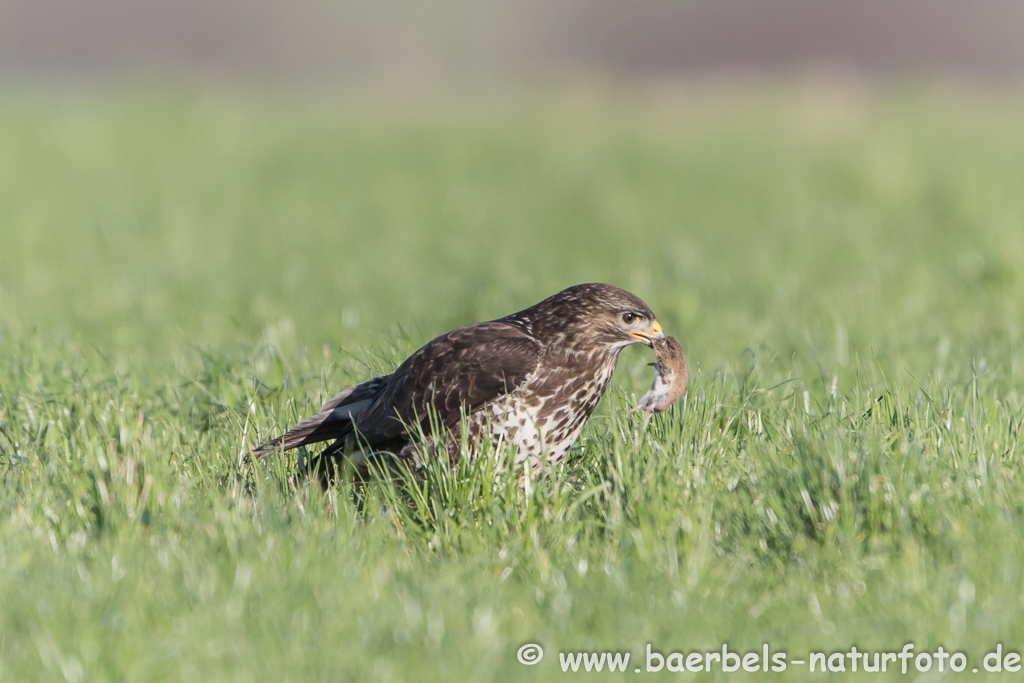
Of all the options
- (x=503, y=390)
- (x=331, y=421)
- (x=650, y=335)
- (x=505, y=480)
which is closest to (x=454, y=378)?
(x=503, y=390)

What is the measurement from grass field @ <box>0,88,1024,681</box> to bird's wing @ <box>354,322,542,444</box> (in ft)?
0.94

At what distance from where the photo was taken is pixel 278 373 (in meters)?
5.44

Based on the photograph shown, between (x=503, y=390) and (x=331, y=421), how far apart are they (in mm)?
801

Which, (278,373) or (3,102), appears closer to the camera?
(278,373)

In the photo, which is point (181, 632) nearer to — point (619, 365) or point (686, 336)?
point (619, 365)

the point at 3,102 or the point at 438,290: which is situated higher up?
→ the point at 3,102

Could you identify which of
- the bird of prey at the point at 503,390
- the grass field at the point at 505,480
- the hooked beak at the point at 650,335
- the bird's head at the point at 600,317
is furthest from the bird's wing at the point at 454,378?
the hooked beak at the point at 650,335

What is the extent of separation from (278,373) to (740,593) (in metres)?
2.97

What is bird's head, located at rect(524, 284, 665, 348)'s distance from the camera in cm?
430

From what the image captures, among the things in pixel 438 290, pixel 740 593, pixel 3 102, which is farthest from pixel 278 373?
pixel 3 102

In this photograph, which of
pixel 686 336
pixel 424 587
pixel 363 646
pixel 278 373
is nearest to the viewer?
pixel 363 646

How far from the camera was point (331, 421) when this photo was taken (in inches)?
176

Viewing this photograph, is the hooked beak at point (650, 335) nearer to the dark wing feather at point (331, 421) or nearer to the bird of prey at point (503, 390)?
the bird of prey at point (503, 390)

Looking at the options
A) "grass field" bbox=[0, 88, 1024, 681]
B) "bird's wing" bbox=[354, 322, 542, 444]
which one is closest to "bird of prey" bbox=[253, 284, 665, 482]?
"bird's wing" bbox=[354, 322, 542, 444]
